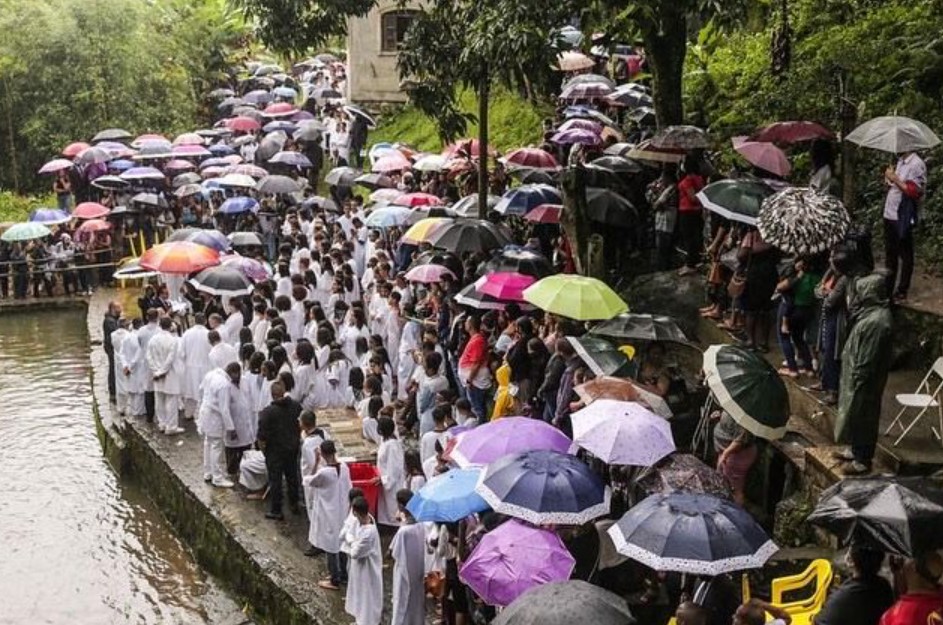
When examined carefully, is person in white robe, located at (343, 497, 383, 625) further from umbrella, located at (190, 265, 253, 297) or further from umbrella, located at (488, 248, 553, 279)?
umbrella, located at (190, 265, 253, 297)

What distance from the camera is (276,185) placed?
22109 mm

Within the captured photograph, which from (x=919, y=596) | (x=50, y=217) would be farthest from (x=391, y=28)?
(x=919, y=596)

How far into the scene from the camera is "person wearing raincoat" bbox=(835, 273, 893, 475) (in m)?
7.62

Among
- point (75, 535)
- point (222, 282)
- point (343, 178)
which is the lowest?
point (75, 535)

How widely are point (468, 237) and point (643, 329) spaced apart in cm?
394

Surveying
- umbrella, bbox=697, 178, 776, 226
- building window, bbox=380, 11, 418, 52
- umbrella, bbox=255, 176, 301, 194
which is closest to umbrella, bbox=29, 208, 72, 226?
umbrella, bbox=255, 176, 301, 194

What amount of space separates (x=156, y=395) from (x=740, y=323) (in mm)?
7068

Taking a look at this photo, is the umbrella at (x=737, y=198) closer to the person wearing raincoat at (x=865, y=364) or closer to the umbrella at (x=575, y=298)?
the umbrella at (x=575, y=298)

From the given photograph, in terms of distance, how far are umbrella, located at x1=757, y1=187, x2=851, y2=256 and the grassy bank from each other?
12475 millimetres

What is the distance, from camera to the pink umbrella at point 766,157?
11.7 meters

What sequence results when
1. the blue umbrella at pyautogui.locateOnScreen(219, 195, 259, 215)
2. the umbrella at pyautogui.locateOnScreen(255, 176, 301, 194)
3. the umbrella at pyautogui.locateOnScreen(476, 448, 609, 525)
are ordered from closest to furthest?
the umbrella at pyautogui.locateOnScreen(476, 448, 609, 525)
the blue umbrella at pyautogui.locateOnScreen(219, 195, 259, 215)
the umbrella at pyautogui.locateOnScreen(255, 176, 301, 194)

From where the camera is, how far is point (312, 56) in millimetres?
42062

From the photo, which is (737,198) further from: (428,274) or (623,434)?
(428,274)

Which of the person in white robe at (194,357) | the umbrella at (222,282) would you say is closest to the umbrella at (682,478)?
the person in white robe at (194,357)
